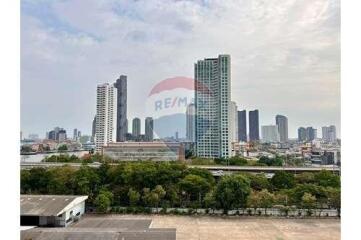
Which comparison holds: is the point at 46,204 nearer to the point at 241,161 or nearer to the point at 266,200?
the point at 266,200

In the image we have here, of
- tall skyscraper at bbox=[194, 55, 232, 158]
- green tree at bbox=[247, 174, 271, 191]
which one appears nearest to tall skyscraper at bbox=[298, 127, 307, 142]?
tall skyscraper at bbox=[194, 55, 232, 158]

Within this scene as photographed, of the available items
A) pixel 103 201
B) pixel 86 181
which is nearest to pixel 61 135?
pixel 86 181

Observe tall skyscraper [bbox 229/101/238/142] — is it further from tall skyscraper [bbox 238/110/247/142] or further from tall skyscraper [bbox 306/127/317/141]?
tall skyscraper [bbox 306/127/317/141]

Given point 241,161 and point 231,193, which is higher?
point 241,161

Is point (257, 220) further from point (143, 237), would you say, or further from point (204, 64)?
point (204, 64)

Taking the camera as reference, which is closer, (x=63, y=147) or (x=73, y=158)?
(x=73, y=158)

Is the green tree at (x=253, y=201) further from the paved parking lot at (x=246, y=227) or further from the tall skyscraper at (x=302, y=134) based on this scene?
the tall skyscraper at (x=302, y=134)
